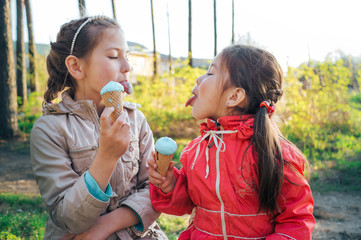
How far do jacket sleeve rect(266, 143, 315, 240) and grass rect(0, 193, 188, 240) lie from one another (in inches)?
80.8

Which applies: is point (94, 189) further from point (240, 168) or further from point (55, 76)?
point (55, 76)

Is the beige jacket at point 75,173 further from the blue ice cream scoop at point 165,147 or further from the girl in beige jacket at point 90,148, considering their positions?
the blue ice cream scoop at point 165,147

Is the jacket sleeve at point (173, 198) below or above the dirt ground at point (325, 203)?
above

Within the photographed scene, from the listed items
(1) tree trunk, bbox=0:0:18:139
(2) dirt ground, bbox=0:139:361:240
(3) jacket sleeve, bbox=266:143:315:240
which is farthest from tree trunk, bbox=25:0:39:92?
(3) jacket sleeve, bbox=266:143:315:240

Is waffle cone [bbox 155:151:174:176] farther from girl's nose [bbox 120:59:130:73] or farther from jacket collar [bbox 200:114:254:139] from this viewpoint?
girl's nose [bbox 120:59:130:73]

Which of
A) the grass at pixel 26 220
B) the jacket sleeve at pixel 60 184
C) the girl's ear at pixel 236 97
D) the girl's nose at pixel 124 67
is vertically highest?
the girl's nose at pixel 124 67

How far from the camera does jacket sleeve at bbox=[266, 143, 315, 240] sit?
5.23 ft

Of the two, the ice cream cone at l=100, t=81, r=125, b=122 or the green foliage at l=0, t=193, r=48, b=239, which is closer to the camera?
Answer: the ice cream cone at l=100, t=81, r=125, b=122

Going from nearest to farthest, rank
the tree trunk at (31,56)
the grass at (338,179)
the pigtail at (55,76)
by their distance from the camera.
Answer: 1. the pigtail at (55,76)
2. the grass at (338,179)
3. the tree trunk at (31,56)

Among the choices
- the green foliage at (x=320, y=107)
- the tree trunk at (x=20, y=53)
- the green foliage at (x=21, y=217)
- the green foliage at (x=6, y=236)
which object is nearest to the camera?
the green foliage at (x=6, y=236)

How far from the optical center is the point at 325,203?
4.77 m

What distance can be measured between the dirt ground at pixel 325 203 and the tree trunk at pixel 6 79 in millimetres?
1356

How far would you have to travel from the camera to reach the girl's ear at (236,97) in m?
1.84

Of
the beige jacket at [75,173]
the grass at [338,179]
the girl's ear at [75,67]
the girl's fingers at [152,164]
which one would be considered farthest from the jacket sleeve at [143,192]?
the grass at [338,179]
